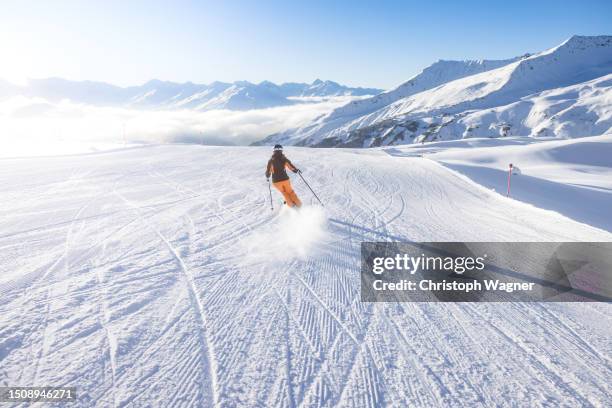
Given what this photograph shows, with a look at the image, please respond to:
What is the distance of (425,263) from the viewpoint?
20.0ft

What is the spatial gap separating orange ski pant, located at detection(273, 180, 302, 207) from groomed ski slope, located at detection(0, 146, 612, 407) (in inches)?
50.9

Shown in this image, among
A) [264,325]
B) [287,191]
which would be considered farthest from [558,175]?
[264,325]

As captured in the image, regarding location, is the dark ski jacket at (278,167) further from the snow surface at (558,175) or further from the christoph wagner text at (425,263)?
the snow surface at (558,175)

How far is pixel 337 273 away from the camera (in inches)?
224

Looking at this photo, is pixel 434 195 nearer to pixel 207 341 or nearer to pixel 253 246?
pixel 253 246

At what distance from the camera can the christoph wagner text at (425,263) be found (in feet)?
19.3

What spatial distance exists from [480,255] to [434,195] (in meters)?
5.80

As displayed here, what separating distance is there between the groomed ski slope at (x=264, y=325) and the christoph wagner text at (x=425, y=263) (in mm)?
529

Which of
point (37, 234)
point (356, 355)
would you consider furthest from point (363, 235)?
point (37, 234)

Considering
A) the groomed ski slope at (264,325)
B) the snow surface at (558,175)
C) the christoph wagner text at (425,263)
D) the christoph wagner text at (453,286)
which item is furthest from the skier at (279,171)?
the snow surface at (558,175)

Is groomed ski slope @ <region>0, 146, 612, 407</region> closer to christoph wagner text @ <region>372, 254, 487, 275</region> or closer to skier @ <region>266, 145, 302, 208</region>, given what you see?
christoph wagner text @ <region>372, 254, 487, 275</region>

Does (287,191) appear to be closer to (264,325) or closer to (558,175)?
(264,325)

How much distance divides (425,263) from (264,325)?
3.28m

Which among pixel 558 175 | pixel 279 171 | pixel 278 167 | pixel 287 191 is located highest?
pixel 278 167
